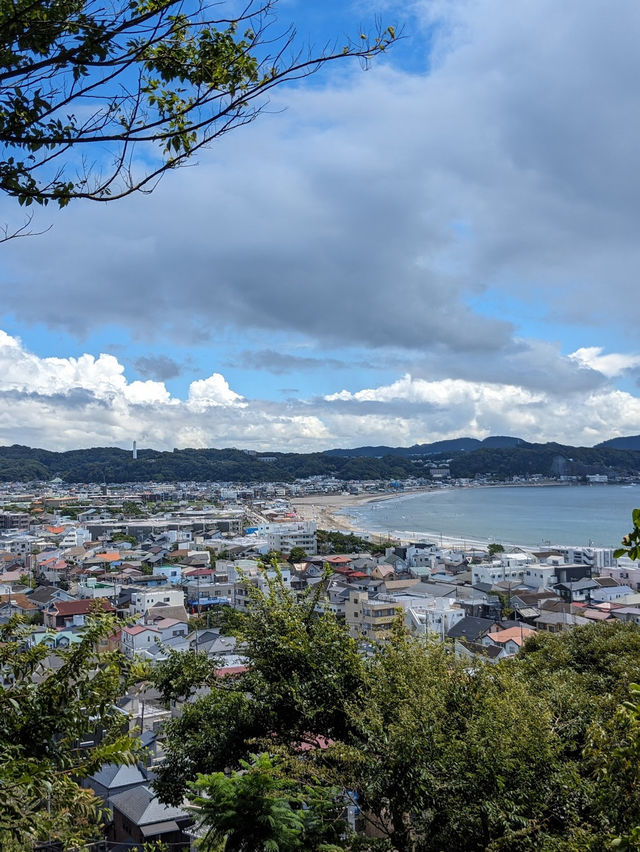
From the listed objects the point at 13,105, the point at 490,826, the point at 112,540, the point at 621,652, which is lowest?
the point at 112,540

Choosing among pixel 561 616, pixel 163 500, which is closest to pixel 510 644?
pixel 561 616

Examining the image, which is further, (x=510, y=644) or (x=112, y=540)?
(x=112, y=540)

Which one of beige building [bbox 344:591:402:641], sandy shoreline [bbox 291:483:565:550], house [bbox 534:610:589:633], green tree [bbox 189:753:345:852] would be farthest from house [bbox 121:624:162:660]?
sandy shoreline [bbox 291:483:565:550]

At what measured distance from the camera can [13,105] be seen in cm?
232

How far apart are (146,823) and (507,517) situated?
61.8m

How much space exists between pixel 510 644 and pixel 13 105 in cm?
2006

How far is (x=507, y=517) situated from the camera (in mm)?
65688

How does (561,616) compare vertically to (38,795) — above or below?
below

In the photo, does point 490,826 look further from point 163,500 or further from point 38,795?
point 163,500

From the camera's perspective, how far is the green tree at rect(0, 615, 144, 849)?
2.30 metres

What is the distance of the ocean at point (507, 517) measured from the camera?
50.9 metres

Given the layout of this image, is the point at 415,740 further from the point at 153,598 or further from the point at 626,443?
the point at 626,443

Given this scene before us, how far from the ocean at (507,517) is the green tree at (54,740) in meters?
46.1

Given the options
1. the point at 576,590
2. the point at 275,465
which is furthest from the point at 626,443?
the point at 576,590
